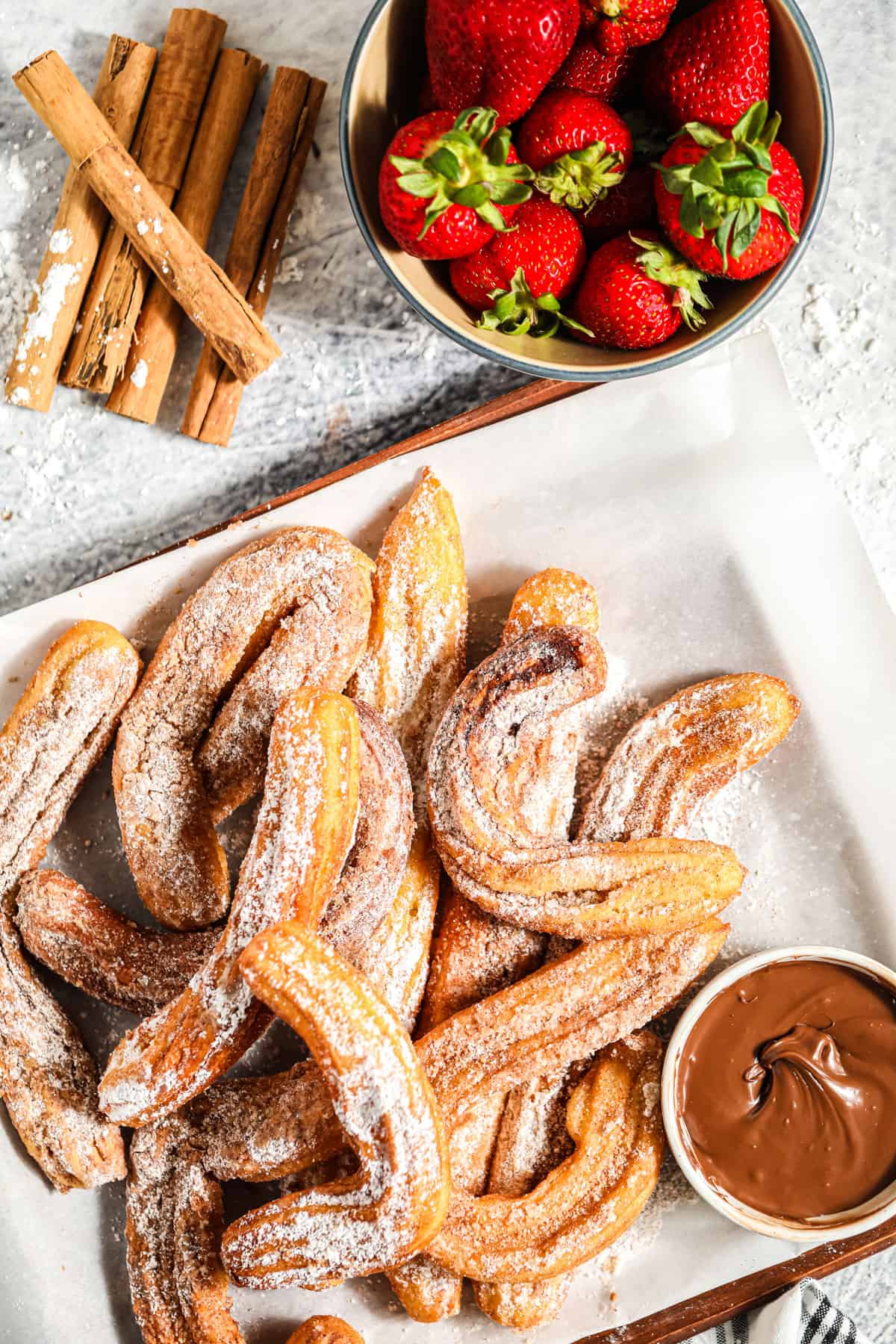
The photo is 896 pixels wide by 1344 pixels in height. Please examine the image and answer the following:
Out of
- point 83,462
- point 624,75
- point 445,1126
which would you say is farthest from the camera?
point 83,462

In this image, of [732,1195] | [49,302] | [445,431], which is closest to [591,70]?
[445,431]

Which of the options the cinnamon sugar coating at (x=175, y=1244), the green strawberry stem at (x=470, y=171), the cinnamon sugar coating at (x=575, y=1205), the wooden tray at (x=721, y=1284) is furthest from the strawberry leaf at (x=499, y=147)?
the cinnamon sugar coating at (x=175, y=1244)

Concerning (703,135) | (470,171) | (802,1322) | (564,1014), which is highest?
(470,171)

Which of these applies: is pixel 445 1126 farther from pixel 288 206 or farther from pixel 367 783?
pixel 288 206

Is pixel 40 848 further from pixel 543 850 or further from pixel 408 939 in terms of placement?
pixel 543 850

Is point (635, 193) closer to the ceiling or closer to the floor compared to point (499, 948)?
closer to the ceiling

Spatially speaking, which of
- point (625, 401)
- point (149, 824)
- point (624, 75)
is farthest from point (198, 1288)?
point (624, 75)

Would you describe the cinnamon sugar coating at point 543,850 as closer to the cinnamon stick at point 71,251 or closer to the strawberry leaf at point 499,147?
the strawberry leaf at point 499,147
